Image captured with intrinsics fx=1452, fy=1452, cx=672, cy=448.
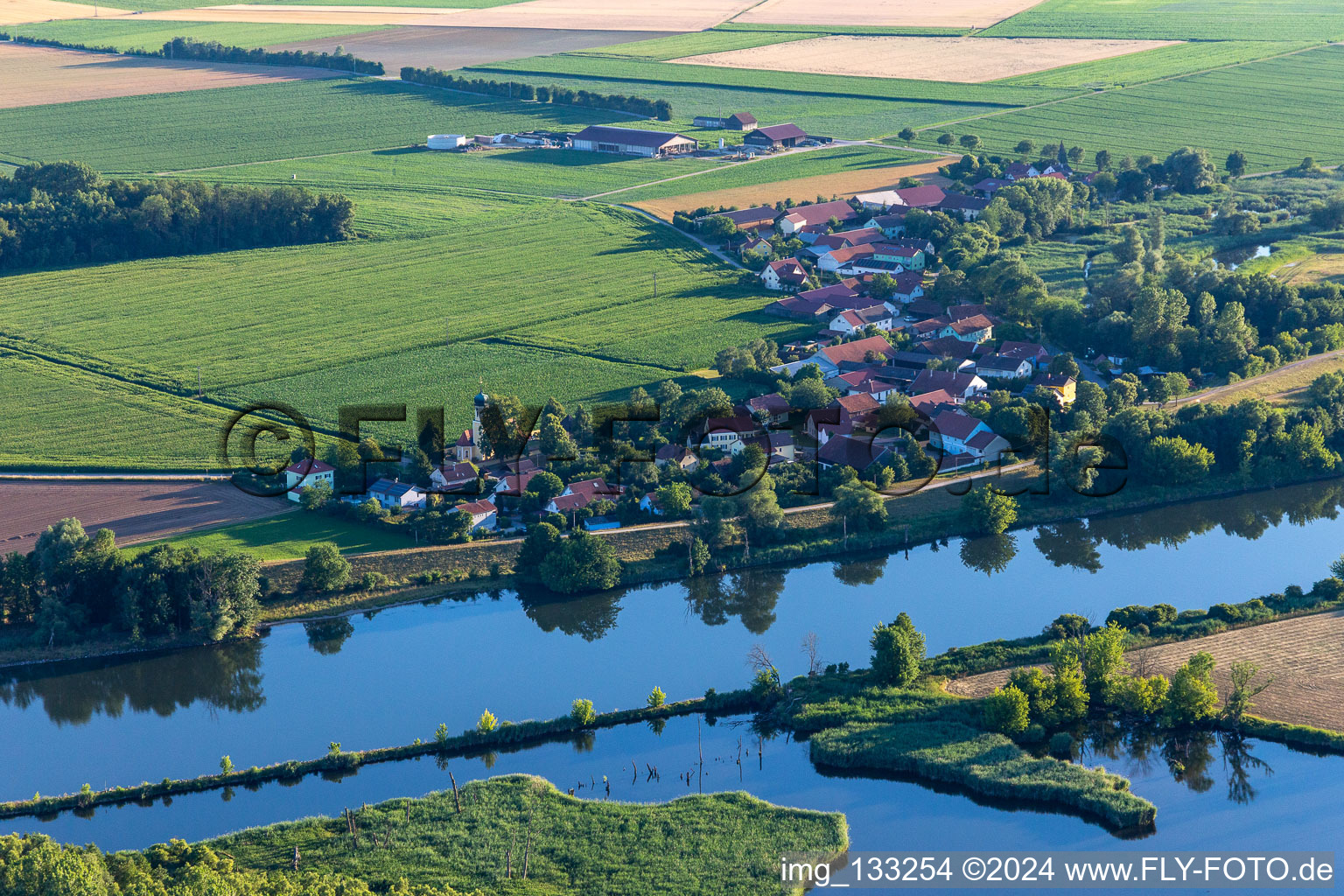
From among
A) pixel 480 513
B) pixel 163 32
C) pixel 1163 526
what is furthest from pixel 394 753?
pixel 163 32

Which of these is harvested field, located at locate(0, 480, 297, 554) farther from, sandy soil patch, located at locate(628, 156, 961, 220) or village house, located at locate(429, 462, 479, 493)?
sandy soil patch, located at locate(628, 156, 961, 220)

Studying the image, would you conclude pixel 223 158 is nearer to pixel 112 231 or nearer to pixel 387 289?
pixel 112 231

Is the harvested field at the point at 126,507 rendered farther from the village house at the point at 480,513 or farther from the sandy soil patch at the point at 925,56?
the sandy soil patch at the point at 925,56

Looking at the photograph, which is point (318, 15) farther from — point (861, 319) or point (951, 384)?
point (951, 384)

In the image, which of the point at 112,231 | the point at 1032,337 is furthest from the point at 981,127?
the point at 112,231

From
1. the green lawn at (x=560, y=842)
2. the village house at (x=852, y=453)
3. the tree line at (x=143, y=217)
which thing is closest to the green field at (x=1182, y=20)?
the tree line at (x=143, y=217)

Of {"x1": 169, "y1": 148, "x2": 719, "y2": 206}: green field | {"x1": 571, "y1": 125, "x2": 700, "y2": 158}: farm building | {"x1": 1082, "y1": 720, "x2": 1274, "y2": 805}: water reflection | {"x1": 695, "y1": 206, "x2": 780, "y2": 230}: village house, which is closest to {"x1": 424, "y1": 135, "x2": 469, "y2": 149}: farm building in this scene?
{"x1": 169, "y1": 148, "x2": 719, "y2": 206}: green field
